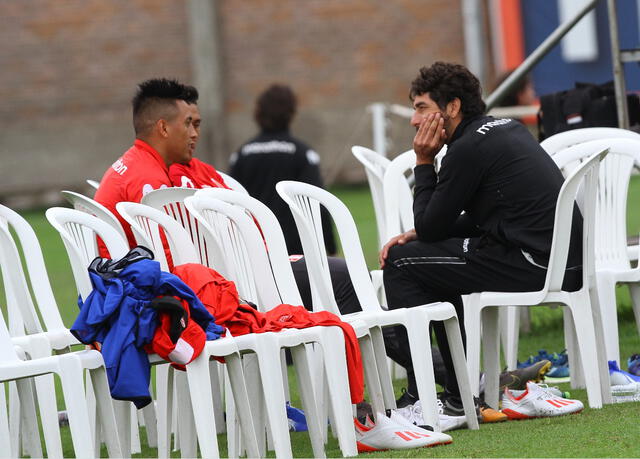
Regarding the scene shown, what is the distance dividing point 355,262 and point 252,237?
0.53 meters

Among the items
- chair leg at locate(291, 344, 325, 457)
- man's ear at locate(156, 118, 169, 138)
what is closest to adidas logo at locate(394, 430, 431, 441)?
chair leg at locate(291, 344, 325, 457)

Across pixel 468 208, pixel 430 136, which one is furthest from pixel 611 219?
pixel 430 136

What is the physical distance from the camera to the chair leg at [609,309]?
6434 mm

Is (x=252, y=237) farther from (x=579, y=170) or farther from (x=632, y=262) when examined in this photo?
(x=632, y=262)

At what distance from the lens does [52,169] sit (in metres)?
25.3

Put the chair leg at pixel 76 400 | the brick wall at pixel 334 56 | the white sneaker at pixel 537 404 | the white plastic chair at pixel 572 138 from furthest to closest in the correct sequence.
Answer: the brick wall at pixel 334 56 → the white plastic chair at pixel 572 138 → the white sneaker at pixel 537 404 → the chair leg at pixel 76 400

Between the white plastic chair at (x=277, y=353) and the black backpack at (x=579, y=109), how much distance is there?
387 centimetres

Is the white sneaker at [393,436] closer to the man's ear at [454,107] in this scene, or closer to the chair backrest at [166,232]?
the chair backrest at [166,232]

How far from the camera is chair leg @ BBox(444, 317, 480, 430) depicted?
5.56 m

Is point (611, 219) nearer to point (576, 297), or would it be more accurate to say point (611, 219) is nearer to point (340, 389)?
point (576, 297)

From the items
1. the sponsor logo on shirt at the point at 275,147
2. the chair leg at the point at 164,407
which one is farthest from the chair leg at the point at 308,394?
the sponsor logo on shirt at the point at 275,147

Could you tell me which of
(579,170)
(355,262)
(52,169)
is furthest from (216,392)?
(52,169)

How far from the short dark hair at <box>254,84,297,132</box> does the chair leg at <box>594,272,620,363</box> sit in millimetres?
4404

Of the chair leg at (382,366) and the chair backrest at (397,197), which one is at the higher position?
the chair backrest at (397,197)
